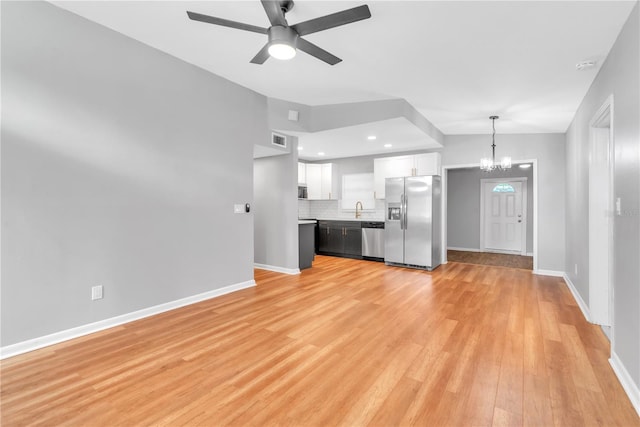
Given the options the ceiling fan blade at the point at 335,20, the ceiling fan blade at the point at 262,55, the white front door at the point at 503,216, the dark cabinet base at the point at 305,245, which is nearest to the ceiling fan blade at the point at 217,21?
the ceiling fan blade at the point at 262,55

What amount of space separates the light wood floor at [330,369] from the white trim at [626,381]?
0.05 metres

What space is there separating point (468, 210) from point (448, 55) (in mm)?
6410

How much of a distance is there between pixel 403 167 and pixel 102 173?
17.8 feet

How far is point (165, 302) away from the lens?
3504 millimetres

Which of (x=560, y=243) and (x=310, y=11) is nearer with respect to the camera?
(x=310, y=11)

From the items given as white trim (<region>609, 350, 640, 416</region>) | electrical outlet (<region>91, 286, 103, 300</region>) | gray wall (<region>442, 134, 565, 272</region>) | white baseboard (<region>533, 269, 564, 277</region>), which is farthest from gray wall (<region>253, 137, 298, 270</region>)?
white baseboard (<region>533, 269, 564, 277</region>)

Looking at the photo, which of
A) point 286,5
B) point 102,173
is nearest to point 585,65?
point 286,5

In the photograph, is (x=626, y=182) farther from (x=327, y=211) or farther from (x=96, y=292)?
(x=327, y=211)

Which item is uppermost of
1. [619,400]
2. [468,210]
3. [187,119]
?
[187,119]

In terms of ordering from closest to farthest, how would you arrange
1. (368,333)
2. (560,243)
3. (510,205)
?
(368,333)
(560,243)
(510,205)

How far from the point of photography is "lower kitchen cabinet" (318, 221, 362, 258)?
707 centimetres

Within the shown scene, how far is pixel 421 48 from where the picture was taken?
292 cm

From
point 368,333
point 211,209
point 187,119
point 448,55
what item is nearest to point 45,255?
point 211,209

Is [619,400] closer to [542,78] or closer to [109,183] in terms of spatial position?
[542,78]
